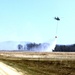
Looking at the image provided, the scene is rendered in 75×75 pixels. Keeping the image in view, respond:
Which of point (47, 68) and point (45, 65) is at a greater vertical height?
point (45, 65)

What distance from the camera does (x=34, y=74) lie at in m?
43.2

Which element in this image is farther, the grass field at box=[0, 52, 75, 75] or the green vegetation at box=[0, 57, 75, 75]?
the grass field at box=[0, 52, 75, 75]

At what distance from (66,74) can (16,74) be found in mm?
10638

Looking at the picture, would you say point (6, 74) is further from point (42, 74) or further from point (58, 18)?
point (58, 18)

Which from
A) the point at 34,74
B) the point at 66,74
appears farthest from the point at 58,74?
the point at 34,74

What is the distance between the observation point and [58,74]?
47438 millimetres

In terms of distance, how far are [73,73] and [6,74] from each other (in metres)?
13.9

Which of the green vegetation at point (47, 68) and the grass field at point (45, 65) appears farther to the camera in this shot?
the grass field at point (45, 65)

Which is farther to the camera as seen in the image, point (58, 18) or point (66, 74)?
point (58, 18)

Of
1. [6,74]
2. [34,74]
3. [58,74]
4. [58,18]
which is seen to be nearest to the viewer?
[6,74]

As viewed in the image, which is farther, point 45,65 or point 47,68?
point 45,65

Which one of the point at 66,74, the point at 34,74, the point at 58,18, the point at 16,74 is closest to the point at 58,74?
the point at 66,74

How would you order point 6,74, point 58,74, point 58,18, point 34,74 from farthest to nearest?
point 58,18, point 58,74, point 34,74, point 6,74

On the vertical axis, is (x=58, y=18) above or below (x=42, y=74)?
above
